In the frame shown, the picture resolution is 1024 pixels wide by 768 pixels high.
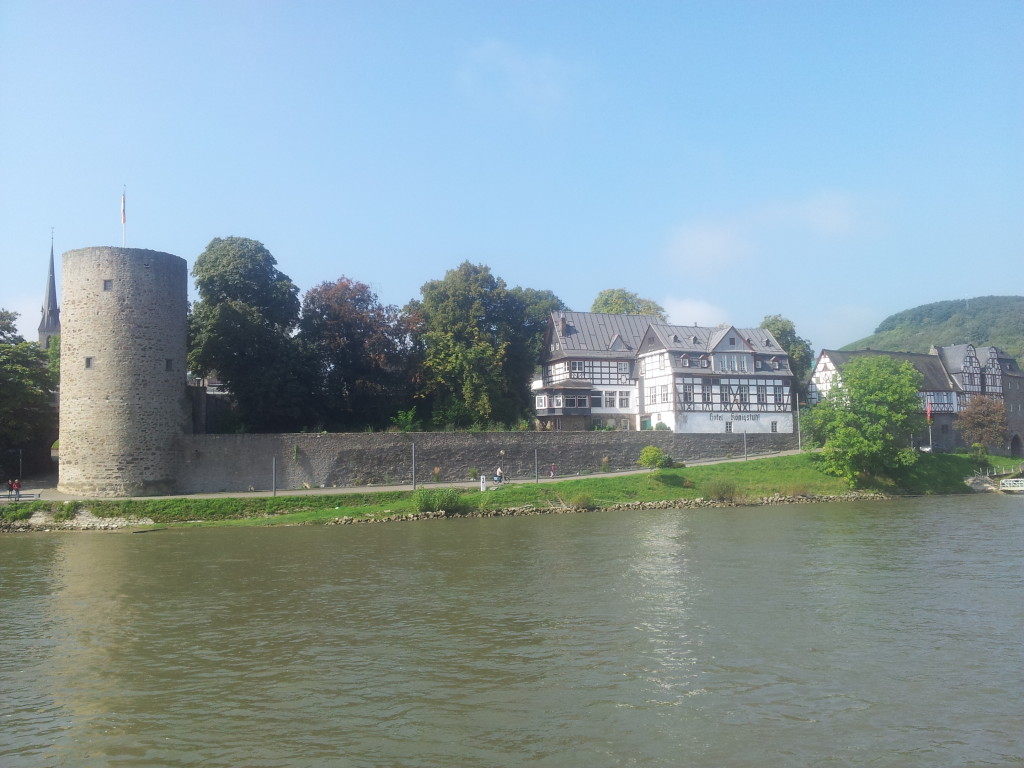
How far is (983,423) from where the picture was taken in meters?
57.4

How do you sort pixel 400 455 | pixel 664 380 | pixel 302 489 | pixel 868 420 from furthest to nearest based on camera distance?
pixel 664 380, pixel 868 420, pixel 400 455, pixel 302 489

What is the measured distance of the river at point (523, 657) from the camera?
9336mm

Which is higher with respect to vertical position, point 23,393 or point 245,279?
point 245,279

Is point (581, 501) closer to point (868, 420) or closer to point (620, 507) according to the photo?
point (620, 507)

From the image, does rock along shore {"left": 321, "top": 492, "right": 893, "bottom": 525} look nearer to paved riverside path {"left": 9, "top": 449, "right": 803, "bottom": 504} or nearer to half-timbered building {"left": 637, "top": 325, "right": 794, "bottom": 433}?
paved riverside path {"left": 9, "top": 449, "right": 803, "bottom": 504}

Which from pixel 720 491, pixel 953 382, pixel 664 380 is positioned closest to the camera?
pixel 720 491

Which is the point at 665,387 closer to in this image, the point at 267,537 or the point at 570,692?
the point at 267,537

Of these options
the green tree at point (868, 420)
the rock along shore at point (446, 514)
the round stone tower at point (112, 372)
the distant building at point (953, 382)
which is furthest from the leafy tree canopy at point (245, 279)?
the distant building at point (953, 382)

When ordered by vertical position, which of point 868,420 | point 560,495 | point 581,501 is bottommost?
point 581,501

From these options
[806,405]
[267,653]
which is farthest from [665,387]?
[267,653]

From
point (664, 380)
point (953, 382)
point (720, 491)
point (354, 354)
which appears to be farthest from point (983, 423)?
point (354, 354)

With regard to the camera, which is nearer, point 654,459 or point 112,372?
point 112,372

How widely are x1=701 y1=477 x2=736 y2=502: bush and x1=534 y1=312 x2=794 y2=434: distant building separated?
33.5ft

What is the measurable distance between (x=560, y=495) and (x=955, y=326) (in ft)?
459
